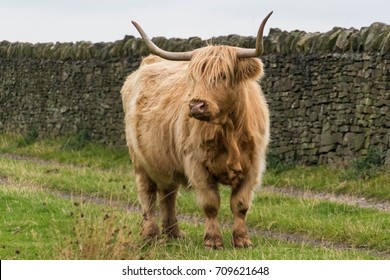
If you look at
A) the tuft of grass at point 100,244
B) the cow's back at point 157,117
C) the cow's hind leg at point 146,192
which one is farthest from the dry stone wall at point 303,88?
the tuft of grass at point 100,244

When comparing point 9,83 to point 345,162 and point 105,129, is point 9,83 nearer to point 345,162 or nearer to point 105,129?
point 105,129

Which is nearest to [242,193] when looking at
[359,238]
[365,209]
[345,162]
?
[359,238]

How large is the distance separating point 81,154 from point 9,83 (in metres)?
5.47

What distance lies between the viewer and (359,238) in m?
9.77

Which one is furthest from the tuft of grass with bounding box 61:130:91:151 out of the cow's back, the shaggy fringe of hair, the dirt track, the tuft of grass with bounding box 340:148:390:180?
the shaggy fringe of hair

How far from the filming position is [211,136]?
8844 millimetres

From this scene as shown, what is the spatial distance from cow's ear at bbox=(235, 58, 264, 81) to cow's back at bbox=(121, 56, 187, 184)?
709mm

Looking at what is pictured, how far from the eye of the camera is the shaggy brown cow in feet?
28.3

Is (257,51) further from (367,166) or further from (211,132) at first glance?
(367,166)

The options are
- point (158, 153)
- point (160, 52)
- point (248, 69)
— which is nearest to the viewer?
point (248, 69)

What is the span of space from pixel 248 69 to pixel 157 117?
1273 millimetres

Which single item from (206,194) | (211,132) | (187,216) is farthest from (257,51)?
(187,216)

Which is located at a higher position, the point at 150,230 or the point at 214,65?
the point at 214,65

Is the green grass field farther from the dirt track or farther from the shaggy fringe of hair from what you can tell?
the shaggy fringe of hair
